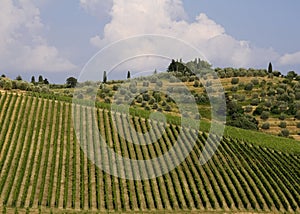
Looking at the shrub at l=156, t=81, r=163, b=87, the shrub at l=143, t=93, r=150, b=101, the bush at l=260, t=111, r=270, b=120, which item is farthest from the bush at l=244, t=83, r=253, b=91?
the shrub at l=143, t=93, r=150, b=101

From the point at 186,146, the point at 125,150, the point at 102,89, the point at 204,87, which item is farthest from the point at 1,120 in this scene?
the point at 204,87

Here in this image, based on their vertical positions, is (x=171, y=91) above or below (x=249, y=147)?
above

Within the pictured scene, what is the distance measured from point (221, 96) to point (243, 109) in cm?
401

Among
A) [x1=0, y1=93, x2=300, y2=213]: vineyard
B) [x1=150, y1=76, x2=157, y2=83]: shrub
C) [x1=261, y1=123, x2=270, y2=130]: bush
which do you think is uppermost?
[x1=150, y1=76, x2=157, y2=83]: shrub

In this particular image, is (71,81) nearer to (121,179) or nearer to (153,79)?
(153,79)

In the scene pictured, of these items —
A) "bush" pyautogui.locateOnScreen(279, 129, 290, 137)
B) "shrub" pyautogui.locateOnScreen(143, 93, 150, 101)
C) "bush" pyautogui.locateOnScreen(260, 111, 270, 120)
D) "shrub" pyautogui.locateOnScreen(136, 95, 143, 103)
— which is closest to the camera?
"bush" pyautogui.locateOnScreen(279, 129, 290, 137)

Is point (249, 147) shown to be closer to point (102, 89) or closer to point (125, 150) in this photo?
point (125, 150)

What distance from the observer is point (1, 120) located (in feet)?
133

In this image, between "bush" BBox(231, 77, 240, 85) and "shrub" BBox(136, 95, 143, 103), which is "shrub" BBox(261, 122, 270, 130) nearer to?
"shrub" BBox(136, 95, 143, 103)

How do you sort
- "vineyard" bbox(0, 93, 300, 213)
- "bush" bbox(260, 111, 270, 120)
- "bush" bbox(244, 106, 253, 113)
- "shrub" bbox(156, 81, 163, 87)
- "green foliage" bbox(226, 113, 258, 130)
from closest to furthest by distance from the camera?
"vineyard" bbox(0, 93, 300, 213)
"green foliage" bbox(226, 113, 258, 130)
"bush" bbox(260, 111, 270, 120)
"bush" bbox(244, 106, 253, 113)
"shrub" bbox(156, 81, 163, 87)

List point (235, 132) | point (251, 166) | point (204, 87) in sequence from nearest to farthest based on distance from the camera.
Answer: point (251, 166)
point (235, 132)
point (204, 87)

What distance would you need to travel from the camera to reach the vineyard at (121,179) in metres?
29.6

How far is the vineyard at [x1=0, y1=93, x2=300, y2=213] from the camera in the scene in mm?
29578

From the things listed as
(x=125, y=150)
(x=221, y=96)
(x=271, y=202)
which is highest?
(x=221, y=96)
